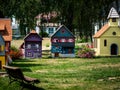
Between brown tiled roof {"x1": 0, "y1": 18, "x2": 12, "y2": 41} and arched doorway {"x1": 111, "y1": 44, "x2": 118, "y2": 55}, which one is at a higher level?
brown tiled roof {"x1": 0, "y1": 18, "x2": 12, "y2": 41}

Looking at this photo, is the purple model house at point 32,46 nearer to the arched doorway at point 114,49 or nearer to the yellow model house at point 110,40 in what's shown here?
the yellow model house at point 110,40

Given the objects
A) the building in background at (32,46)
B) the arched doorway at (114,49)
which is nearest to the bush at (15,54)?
the building in background at (32,46)

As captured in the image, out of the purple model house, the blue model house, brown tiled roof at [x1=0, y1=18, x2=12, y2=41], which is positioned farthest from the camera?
the blue model house

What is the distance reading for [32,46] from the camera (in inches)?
1618

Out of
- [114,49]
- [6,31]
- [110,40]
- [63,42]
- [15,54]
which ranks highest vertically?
[6,31]

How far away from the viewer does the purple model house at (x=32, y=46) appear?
40875 mm

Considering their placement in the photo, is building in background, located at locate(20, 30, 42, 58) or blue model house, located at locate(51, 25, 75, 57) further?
blue model house, located at locate(51, 25, 75, 57)

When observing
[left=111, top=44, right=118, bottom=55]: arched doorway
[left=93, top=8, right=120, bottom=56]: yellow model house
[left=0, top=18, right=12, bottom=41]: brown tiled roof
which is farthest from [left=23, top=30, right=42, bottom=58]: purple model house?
[left=111, top=44, right=118, bottom=55]: arched doorway

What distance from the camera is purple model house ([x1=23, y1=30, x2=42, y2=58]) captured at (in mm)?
40875

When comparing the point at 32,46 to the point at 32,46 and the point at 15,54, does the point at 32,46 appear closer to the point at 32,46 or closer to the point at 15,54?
the point at 32,46

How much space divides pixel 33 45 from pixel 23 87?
25.3 metres

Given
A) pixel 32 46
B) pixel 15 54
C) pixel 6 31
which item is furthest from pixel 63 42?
pixel 6 31

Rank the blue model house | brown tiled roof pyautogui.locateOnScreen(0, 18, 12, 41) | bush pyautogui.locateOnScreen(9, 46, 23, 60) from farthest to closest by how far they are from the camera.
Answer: the blue model house < bush pyautogui.locateOnScreen(9, 46, 23, 60) < brown tiled roof pyautogui.locateOnScreen(0, 18, 12, 41)

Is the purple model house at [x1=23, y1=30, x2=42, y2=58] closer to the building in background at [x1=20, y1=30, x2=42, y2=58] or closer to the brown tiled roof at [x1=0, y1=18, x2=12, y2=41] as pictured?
the building in background at [x1=20, y1=30, x2=42, y2=58]
